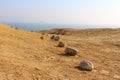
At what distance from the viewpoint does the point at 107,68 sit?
554 inches

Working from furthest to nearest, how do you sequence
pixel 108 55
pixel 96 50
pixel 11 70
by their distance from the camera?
1. pixel 96 50
2. pixel 108 55
3. pixel 11 70

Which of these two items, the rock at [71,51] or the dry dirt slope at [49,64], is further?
the rock at [71,51]

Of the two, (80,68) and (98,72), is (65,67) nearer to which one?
(80,68)

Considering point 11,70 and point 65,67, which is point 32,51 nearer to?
point 65,67

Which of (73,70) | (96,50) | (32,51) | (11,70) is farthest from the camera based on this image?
(96,50)

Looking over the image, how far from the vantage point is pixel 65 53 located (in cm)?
1638

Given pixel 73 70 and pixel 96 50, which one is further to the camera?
pixel 96 50

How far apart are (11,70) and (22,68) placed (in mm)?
550

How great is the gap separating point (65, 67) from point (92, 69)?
4.37 ft

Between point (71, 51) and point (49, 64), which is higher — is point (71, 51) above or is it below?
above

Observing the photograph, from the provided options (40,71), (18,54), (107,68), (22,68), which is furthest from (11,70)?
(107,68)

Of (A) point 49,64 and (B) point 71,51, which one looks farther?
(B) point 71,51

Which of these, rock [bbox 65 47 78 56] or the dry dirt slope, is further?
rock [bbox 65 47 78 56]

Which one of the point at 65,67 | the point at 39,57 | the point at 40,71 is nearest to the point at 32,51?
the point at 39,57
